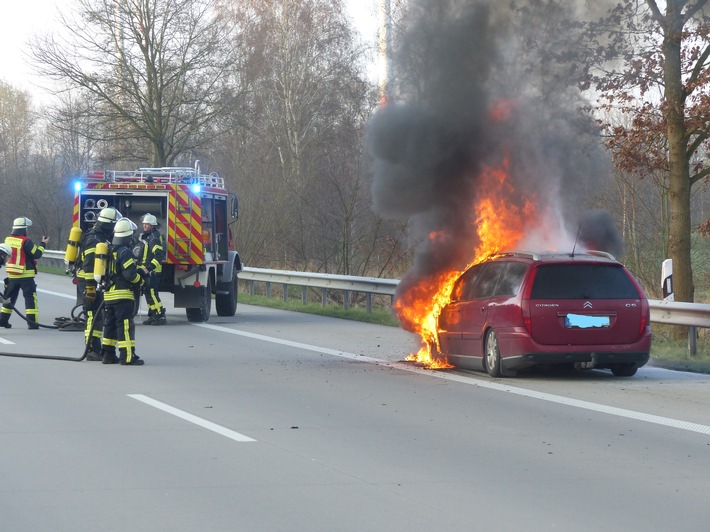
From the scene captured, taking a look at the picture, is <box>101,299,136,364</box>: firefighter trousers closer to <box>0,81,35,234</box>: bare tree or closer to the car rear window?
the car rear window

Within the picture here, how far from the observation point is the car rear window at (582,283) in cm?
1176

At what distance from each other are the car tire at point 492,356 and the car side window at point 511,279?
0.47 metres

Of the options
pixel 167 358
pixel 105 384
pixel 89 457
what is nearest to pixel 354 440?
pixel 89 457

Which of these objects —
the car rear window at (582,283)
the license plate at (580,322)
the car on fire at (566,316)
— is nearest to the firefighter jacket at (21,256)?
the car on fire at (566,316)

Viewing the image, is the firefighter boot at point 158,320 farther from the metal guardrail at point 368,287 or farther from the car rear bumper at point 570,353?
the car rear bumper at point 570,353

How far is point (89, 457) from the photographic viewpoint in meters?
7.70

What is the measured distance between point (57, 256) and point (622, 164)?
27582 mm

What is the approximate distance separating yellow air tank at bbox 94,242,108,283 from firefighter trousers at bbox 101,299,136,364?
35 centimetres

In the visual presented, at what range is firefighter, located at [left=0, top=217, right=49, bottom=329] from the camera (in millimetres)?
18422

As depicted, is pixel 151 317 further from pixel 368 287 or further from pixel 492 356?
pixel 492 356

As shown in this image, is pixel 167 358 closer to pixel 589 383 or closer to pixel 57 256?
pixel 589 383

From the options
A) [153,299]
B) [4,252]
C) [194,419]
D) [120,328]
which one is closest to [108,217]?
[120,328]

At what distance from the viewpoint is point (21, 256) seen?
18.5 metres

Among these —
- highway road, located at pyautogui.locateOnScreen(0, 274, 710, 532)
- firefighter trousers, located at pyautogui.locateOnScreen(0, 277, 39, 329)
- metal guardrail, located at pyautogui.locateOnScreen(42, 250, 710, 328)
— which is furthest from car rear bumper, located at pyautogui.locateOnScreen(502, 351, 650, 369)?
firefighter trousers, located at pyautogui.locateOnScreen(0, 277, 39, 329)
